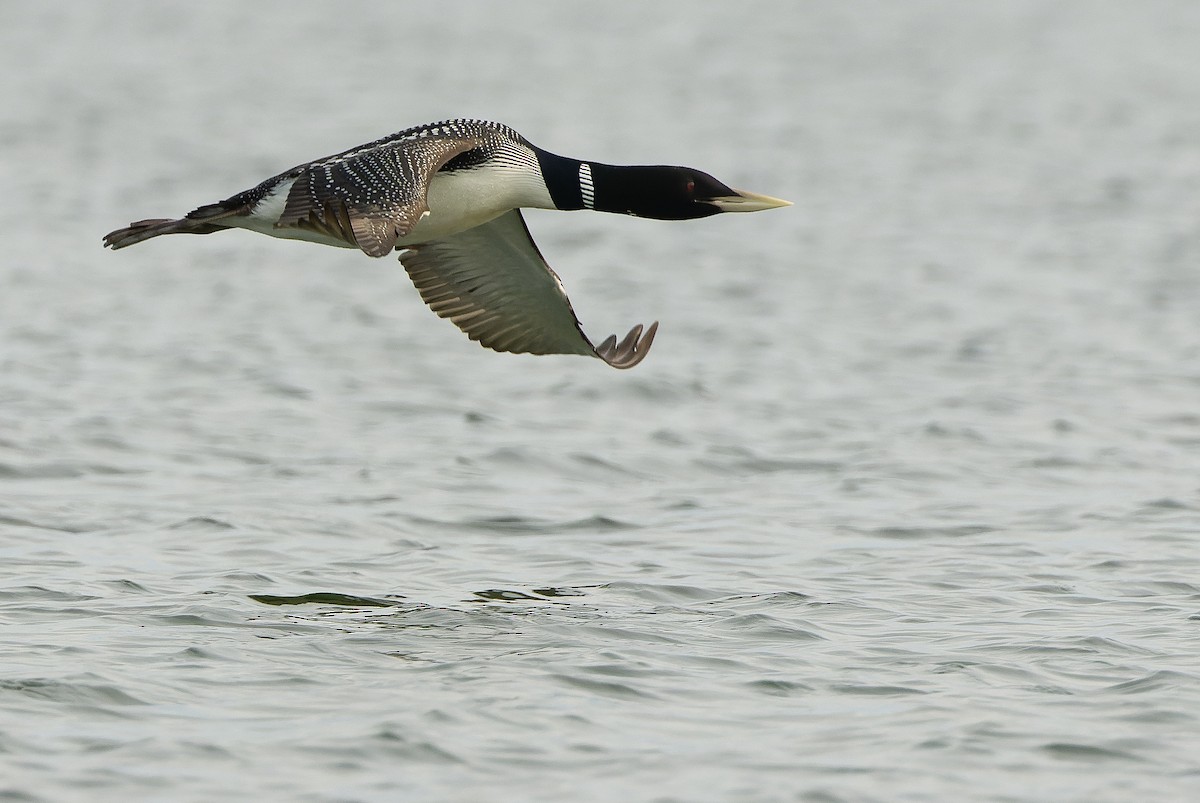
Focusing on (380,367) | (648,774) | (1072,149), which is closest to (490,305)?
(648,774)

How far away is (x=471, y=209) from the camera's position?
8.44 metres

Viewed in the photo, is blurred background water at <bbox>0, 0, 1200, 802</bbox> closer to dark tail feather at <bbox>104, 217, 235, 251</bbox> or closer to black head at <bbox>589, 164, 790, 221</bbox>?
dark tail feather at <bbox>104, 217, 235, 251</bbox>

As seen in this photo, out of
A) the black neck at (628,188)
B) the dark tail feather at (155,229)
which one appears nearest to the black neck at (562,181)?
the black neck at (628,188)

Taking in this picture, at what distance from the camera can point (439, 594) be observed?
8.34 meters

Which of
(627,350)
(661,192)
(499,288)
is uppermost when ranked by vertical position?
(661,192)

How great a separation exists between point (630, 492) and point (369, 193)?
3.52m

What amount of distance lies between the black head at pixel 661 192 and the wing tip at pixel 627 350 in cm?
58

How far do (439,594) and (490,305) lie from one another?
1541mm

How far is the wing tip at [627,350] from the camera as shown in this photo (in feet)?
27.1

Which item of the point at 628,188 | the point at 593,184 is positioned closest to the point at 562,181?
the point at 593,184

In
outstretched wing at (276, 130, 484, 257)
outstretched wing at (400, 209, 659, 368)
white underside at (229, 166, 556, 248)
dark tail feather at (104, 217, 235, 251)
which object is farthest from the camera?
outstretched wing at (400, 209, 659, 368)

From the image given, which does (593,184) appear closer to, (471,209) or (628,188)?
(628,188)

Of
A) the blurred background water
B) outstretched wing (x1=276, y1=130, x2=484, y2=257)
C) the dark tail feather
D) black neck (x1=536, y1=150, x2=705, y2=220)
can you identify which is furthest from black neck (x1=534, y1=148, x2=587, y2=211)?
the blurred background water

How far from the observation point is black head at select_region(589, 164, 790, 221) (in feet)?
28.2
